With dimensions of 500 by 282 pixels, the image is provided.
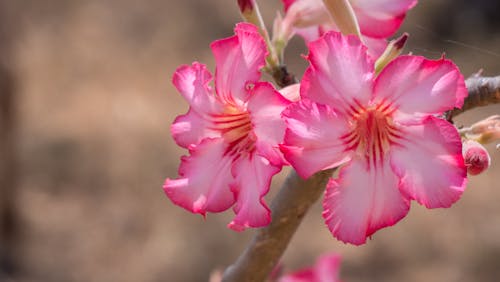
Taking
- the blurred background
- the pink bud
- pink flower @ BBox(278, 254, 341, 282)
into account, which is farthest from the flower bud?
the blurred background

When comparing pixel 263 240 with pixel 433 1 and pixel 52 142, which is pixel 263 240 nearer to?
pixel 52 142

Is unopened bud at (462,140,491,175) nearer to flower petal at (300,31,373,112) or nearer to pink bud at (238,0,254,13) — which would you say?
flower petal at (300,31,373,112)

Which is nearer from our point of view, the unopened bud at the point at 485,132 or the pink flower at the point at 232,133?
the pink flower at the point at 232,133

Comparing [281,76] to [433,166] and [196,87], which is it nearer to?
[196,87]

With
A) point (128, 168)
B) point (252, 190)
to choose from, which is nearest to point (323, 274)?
point (252, 190)

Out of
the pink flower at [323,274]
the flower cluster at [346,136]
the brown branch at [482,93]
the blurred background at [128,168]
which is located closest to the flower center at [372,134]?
Result: the flower cluster at [346,136]

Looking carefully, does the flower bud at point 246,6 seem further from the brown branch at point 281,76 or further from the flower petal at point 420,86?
the flower petal at point 420,86

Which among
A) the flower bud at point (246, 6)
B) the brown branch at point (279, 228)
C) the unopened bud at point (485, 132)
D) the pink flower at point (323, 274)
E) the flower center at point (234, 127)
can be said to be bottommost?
the pink flower at point (323, 274)

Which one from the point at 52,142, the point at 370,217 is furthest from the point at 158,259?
the point at 370,217
